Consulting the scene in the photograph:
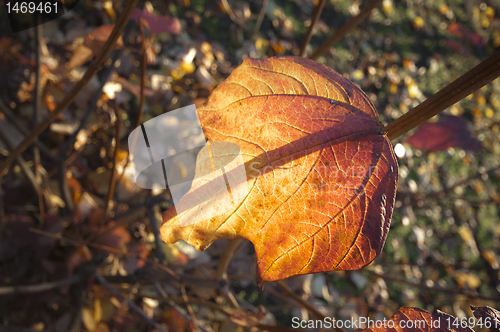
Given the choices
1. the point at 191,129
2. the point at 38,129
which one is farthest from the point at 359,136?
the point at 191,129

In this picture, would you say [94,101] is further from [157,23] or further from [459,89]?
[459,89]

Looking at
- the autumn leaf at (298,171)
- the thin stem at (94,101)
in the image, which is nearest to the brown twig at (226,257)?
the autumn leaf at (298,171)

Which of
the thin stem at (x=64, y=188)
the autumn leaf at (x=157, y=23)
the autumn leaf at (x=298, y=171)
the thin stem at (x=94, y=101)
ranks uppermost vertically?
the autumn leaf at (x=157, y=23)

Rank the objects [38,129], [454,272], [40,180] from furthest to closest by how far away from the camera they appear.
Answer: [454,272] → [40,180] → [38,129]

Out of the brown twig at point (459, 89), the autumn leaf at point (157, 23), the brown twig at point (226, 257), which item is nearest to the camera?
the brown twig at point (459, 89)

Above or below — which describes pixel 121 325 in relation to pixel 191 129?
below

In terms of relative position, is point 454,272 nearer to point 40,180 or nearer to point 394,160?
point 394,160

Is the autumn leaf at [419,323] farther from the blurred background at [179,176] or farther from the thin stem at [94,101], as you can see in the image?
the thin stem at [94,101]
